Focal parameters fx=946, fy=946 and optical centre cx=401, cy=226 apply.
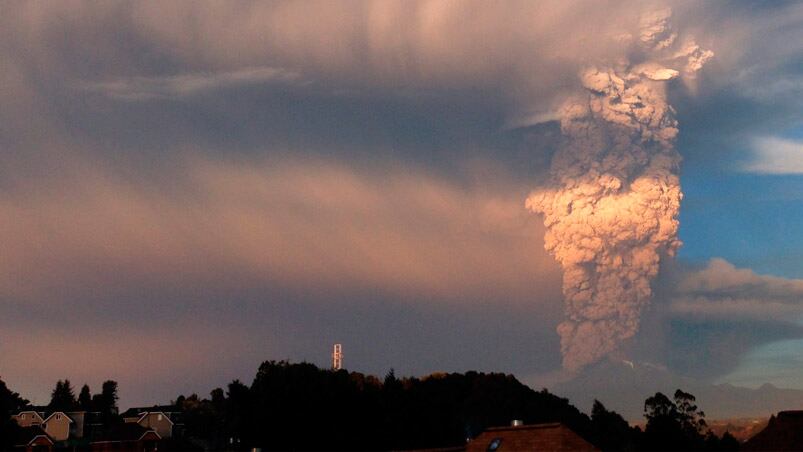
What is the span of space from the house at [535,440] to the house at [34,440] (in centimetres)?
8547

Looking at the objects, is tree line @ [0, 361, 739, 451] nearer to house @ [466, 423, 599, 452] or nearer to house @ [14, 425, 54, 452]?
house @ [14, 425, 54, 452]

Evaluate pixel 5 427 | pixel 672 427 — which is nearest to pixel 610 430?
pixel 672 427

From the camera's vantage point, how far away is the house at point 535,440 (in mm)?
74000

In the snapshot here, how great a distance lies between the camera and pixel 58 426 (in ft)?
519

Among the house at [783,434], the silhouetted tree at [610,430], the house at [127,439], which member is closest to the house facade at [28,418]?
the house at [127,439]

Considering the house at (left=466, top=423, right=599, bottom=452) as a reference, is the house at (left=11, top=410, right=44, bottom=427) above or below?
above

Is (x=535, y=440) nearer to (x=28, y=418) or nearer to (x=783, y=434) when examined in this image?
(x=783, y=434)

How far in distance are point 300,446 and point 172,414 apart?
187ft

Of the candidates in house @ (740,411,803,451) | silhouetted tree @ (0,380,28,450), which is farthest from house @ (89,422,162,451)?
house @ (740,411,803,451)

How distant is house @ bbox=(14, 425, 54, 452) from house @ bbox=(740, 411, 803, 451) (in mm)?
104453

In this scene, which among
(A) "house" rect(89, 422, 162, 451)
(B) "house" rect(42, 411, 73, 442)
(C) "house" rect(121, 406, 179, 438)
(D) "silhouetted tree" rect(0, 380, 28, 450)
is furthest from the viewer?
(C) "house" rect(121, 406, 179, 438)

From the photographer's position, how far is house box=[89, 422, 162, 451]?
14612 cm

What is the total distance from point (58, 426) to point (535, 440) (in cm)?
10845

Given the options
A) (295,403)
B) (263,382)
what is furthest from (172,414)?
(295,403)
